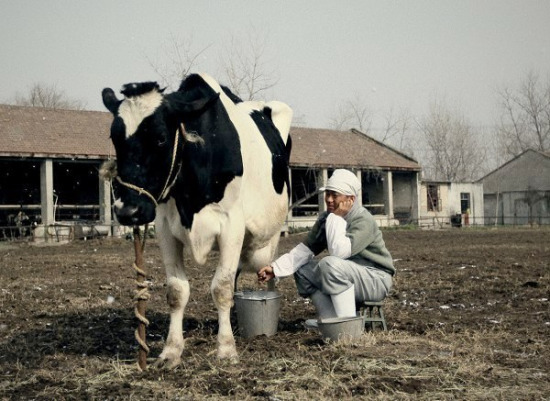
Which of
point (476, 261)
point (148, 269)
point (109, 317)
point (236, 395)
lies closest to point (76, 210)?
point (148, 269)

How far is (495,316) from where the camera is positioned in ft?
22.8

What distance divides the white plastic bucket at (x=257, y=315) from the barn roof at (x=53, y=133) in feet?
67.1

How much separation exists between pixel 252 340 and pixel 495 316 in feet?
8.72

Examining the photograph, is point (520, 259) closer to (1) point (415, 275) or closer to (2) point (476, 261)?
(2) point (476, 261)

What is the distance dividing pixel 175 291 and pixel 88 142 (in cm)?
2272

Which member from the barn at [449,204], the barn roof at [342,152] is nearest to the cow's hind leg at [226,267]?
the barn roof at [342,152]

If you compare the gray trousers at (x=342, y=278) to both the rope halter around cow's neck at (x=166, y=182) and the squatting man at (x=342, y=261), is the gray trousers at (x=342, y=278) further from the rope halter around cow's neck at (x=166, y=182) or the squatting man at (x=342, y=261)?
the rope halter around cow's neck at (x=166, y=182)

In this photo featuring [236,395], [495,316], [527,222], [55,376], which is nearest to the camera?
[236,395]

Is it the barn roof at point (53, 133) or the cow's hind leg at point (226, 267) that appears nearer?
the cow's hind leg at point (226, 267)

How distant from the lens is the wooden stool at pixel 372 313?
601 centimetres

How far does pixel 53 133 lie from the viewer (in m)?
27.1

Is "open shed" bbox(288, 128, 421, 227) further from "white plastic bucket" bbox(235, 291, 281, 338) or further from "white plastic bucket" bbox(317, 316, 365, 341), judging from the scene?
"white plastic bucket" bbox(317, 316, 365, 341)

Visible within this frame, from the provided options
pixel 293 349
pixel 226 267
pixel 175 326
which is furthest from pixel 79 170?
pixel 293 349

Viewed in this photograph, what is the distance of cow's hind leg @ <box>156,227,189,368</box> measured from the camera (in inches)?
203
